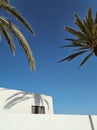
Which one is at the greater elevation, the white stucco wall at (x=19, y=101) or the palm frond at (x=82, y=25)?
the palm frond at (x=82, y=25)

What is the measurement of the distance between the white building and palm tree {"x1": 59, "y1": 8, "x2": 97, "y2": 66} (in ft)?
14.2

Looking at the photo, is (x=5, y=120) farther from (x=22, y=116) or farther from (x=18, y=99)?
(x=18, y=99)

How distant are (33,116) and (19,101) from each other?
20.0 feet

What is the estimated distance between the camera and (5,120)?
911 cm

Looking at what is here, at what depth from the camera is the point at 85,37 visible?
13078 millimetres

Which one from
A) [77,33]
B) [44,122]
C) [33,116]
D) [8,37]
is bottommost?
[44,122]

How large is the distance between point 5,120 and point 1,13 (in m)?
4.87

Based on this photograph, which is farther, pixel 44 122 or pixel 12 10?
pixel 44 122

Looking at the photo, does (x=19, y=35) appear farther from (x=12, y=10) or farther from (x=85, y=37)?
(x=85, y=37)

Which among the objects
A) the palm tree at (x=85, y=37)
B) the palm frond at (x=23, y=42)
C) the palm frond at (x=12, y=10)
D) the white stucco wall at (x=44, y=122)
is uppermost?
the palm tree at (x=85, y=37)

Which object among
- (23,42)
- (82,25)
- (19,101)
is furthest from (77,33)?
(19,101)

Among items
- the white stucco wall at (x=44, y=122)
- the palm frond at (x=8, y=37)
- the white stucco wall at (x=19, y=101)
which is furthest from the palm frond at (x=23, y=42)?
the white stucco wall at (x=19, y=101)

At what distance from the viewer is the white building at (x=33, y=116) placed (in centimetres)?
941

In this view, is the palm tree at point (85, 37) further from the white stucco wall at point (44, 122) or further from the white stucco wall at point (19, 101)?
the white stucco wall at point (19, 101)
